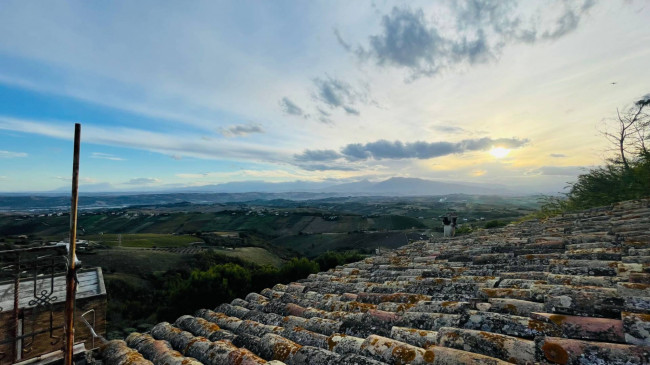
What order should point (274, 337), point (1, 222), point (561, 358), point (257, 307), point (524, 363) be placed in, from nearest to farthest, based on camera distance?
point (561, 358), point (524, 363), point (274, 337), point (257, 307), point (1, 222)

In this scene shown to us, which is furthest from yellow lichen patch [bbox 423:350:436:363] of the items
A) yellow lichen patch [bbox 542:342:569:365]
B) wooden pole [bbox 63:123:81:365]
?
wooden pole [bbox 63:123:81:365]

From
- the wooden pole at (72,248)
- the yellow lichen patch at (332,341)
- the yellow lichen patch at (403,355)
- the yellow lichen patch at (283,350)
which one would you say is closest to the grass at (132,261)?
the wooden pole at (72,248)

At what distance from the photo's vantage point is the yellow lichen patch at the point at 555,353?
7.46ft

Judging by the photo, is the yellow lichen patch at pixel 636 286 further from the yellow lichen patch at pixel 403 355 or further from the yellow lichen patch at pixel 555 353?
the yellow lichen patch at pixel 403 355

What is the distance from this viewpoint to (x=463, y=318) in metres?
3.47

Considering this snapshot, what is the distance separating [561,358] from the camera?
7.50 feet

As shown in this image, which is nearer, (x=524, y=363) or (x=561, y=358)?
(x=561, y=358)

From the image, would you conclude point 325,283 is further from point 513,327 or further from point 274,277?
point 274,277

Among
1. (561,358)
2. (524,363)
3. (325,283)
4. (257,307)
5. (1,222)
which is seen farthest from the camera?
(1,222)

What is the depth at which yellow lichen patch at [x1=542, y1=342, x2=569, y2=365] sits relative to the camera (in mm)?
2273

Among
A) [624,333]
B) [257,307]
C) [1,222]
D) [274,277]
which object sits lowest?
[1,222]

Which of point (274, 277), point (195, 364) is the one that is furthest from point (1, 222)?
point (195, 364)

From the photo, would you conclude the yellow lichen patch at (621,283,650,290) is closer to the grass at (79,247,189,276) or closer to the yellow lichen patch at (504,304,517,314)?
the yellow lichen patch at (504,304,517,314)

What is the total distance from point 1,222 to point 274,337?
565 feet
